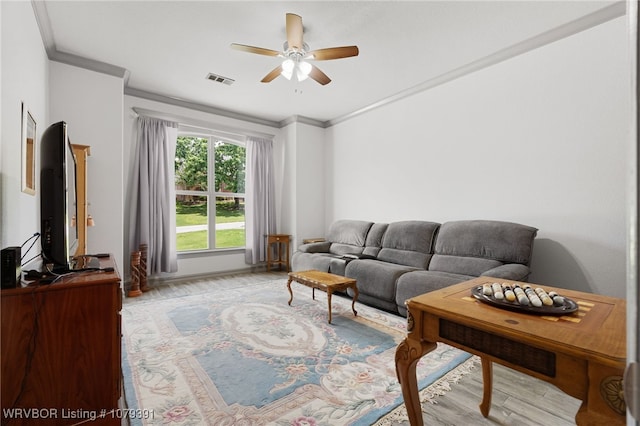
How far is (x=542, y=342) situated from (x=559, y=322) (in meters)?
0.19

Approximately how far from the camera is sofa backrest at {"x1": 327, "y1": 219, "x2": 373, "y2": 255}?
4.45 meters

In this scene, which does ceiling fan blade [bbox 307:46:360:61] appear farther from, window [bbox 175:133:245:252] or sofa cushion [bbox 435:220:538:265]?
window [bbox 175:133:245:252]

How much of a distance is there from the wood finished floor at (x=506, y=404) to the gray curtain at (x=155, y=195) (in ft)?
13.1

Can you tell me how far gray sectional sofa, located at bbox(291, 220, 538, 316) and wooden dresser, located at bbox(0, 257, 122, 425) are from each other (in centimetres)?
239

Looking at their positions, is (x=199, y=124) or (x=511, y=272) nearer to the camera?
(x=511, y=272)

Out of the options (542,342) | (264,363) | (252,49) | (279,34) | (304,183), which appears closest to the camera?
(542,342)

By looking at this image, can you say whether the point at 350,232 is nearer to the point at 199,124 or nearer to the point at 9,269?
the point at 199,124

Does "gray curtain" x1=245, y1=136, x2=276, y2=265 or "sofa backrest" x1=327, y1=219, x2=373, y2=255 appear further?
"gray curtain" x1=245, y1=136, x2=276, y2=265

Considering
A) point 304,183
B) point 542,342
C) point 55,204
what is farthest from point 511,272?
point 304,183

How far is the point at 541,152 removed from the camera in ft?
9.87

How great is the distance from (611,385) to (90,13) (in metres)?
3.97

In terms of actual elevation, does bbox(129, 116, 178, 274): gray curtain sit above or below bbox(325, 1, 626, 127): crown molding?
below

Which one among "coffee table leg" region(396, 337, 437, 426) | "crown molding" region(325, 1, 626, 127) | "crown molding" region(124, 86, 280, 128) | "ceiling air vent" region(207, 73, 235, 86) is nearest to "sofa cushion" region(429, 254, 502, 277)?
"coffee table leg" region(396, 337, 437, 426)

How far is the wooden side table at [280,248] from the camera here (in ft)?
17.6
